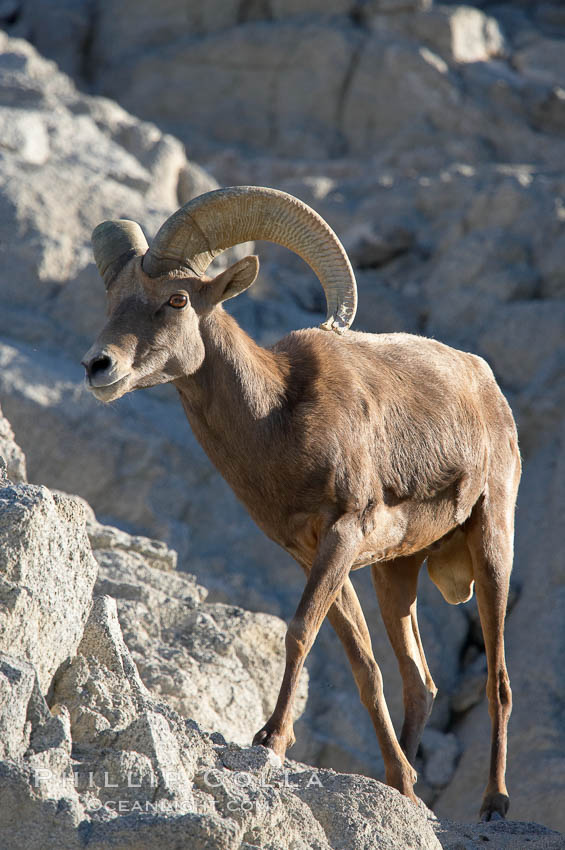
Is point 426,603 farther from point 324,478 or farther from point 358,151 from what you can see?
point 358,151

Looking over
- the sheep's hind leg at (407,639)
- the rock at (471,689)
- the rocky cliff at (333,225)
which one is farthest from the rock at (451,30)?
the sheep's hind leg at (407,639)

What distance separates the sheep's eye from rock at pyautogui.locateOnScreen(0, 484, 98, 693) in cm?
157

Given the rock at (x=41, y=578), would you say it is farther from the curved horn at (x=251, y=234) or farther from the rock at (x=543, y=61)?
the rock at (x=543, y=61)

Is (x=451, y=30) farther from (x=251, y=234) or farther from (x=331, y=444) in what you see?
(x=331, y=444)

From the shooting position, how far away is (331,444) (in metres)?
6.26

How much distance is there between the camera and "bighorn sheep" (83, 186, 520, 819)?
6.01m

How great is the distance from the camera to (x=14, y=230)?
13.5 meters

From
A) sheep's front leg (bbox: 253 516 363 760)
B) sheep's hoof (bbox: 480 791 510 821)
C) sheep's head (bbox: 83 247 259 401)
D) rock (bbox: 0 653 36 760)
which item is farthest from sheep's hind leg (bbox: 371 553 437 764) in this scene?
rock (bbox: 0 653 36 760)

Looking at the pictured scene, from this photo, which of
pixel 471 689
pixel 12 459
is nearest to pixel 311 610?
pixel 12 459

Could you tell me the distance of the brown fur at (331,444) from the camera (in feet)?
19.7

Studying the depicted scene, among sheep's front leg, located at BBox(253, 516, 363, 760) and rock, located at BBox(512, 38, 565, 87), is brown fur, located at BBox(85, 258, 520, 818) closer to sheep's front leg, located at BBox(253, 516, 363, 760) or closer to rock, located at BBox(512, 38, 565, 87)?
sheep's front leg, located at BBox(253, 516, 363, 760)

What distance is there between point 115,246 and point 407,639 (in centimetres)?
321

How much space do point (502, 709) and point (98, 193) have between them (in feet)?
29.8

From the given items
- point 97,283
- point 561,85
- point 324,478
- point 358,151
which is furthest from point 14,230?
point 561,85
